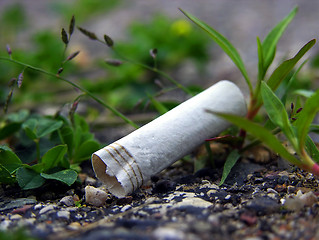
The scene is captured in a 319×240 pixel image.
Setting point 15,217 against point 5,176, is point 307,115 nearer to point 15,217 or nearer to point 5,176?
point 15,217

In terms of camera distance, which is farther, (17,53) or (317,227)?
(17,53)

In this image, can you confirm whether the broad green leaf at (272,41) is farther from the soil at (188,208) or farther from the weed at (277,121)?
the soil at (188,208)

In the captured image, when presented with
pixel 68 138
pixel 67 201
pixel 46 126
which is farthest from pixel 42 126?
pixel 67 201

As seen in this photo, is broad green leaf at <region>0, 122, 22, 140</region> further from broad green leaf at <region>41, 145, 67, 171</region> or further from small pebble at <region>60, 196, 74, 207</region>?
small pebble at <region>60, 196, 74, 207</region>

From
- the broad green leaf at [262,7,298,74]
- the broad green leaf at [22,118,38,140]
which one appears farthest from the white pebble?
the broad green leaf at [262,7,298,74]

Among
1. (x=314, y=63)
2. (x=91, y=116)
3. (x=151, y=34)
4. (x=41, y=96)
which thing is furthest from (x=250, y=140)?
(x=151, y=34)

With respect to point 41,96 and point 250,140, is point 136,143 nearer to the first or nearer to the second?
point 250,140
